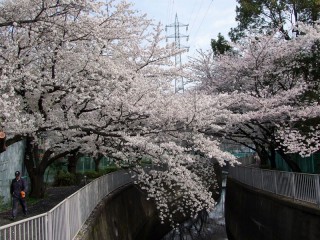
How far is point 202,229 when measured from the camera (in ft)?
89.6

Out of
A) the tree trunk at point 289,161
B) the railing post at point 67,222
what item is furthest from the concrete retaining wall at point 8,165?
the tree trunk at point 289,161

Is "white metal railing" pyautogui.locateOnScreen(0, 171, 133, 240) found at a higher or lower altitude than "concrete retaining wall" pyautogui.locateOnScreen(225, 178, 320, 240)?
higher

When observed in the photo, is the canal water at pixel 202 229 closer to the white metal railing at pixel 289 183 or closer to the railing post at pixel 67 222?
the white metal railing at pixel 289 183

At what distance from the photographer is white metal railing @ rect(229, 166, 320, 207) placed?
12883 mm

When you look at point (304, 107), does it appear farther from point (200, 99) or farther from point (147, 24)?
point (147, 24)

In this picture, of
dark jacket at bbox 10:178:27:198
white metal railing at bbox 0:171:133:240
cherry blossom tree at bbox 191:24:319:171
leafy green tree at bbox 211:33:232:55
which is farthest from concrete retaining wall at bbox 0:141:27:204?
leafy green tree at bbox 211:33:232:55

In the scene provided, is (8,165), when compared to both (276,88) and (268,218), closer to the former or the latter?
(268,218)

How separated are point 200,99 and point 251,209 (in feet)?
28.7

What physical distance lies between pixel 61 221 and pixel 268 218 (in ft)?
35.2

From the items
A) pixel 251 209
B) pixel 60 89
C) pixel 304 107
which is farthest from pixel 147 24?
pixel 251 209

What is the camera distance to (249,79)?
20.0 metres

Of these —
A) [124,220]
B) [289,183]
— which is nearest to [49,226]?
[289,183]

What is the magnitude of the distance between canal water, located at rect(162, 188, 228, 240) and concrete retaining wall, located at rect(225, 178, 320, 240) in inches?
46.0

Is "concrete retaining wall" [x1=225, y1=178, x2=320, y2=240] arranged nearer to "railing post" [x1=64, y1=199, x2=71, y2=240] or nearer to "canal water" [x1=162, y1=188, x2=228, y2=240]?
"canal water" [x1=162, y1=188, x2=228, y2=240]
